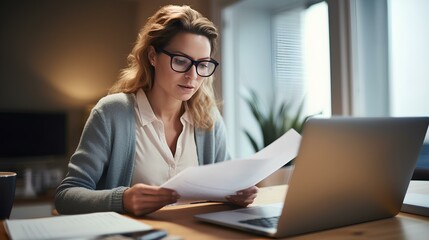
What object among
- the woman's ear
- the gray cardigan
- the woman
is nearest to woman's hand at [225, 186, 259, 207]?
the gray cardigan

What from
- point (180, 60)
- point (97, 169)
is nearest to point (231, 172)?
point (97, 169)

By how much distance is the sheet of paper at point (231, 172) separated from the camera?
31.4 inches

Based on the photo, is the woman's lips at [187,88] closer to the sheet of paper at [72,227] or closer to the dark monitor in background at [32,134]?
the sheet of paper at [72,227]

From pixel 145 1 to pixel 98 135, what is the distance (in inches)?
139

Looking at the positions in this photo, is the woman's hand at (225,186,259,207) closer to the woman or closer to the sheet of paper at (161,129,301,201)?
the sheet of paper at (161,129,301,201)

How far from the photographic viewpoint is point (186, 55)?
1387 mm

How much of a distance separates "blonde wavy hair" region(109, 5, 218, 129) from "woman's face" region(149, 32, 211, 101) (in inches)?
1.2

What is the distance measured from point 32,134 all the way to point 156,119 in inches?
120

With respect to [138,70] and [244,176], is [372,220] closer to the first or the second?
[244,176]

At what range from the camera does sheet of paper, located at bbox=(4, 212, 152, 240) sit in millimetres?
680

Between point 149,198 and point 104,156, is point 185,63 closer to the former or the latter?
point 104,156

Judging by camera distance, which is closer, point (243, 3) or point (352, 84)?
point (352, 84)

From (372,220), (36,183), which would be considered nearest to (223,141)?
(372,220)

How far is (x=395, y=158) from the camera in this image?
842 mm
